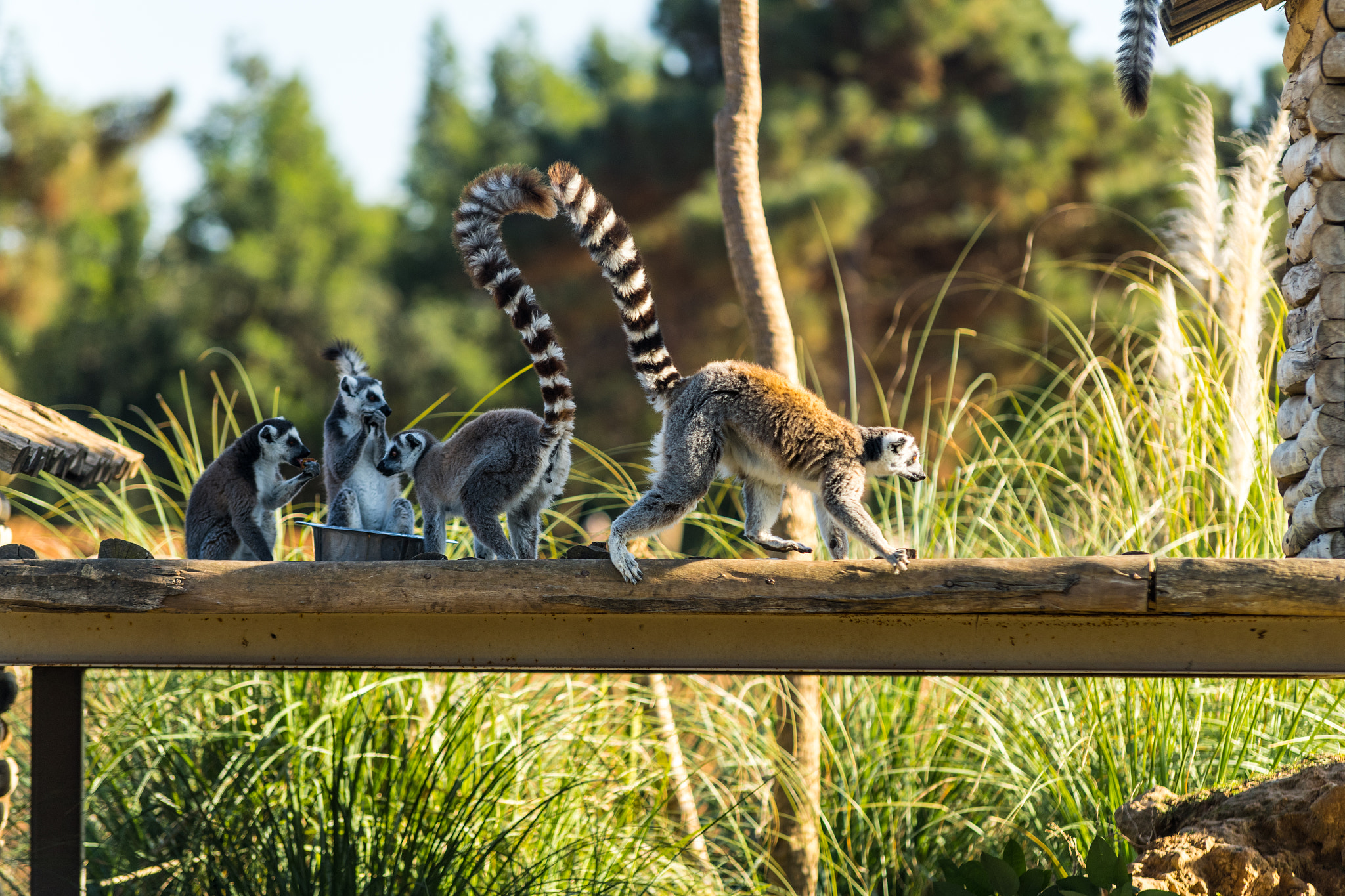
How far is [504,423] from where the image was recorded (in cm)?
310

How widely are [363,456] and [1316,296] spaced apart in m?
2.50

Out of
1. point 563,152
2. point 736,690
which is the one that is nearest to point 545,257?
point 563,152

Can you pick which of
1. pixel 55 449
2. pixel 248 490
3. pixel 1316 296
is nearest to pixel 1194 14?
pixel 1316 296

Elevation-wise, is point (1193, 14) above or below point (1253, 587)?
above

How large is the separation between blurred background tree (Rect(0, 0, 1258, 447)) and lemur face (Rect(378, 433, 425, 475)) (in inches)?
323

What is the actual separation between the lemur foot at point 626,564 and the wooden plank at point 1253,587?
3.43 ft

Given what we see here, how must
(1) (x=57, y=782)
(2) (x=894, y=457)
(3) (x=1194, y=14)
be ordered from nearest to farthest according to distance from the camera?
1. (2) (x=894, y=457)
2. (3) (x=1194, y=14)
3. (1) (x=57, y=782)

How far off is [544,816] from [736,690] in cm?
143

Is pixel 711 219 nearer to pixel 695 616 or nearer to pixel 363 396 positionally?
pixel 363 396

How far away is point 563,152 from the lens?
1442 centimetres

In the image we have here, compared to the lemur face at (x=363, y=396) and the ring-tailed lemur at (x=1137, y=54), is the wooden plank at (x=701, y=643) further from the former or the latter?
the ring-tailed lemur at (x=1137, y=54)

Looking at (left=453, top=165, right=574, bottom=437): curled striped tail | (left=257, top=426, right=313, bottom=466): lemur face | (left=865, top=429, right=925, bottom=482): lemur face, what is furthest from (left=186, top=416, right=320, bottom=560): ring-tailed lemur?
(left=865, top=429, right=925, bottom=482): lemur face

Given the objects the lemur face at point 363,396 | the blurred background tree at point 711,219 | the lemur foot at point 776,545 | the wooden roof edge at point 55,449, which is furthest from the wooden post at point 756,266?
the blurred background tree at point 711,219

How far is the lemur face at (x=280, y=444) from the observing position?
3.18 meters
